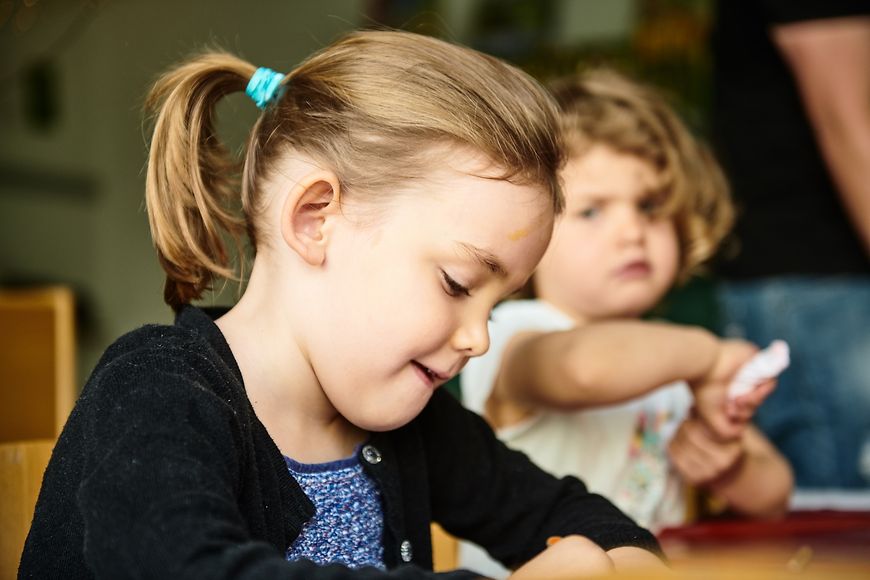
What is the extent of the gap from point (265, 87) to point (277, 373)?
265 mm

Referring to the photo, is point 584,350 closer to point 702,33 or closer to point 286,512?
point 286,512

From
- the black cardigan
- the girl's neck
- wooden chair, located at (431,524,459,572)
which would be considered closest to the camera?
the black cardigan

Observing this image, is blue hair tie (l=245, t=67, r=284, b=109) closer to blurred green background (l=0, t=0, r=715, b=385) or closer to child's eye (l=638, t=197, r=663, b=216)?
child's eye (l=638, t=197, r=663, b=216)

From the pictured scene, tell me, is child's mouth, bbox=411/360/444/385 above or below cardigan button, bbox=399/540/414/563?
above

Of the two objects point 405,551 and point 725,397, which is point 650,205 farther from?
point 405,551

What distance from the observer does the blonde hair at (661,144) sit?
1.51m

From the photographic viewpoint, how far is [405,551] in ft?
3.23

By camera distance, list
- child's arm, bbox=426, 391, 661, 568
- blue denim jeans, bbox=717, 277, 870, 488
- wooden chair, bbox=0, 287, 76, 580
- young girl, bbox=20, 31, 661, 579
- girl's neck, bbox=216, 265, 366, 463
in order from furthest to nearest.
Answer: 1. blue denim jeans, bbox=717, 277, 870, 488
2. wooden chair, bbox=0, 287, 76, 580
3. child's arm, bbox=426, 391, 661, 568
4. girl's neck, bbox=216, 265, 366, 463
5. young girl, bbox=20, 31, 661, 579

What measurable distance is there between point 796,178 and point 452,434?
1.10m

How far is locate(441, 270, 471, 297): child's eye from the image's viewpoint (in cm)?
86

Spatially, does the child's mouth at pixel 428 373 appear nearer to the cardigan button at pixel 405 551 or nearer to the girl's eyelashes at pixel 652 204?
the cardigan button at pixel 405 551

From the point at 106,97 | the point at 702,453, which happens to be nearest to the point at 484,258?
the point at 702,453

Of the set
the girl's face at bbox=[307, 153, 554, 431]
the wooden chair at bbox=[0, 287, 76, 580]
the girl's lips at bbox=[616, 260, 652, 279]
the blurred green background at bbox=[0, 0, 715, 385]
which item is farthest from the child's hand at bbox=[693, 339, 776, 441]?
the blurred green background at bbox=[0, 0, 715, 385]

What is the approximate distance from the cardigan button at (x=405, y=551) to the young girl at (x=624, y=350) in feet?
1.14
